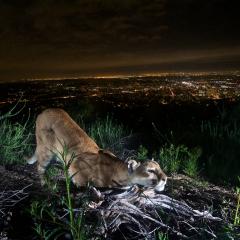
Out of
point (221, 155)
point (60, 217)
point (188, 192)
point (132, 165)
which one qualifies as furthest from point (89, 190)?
point (221, 155)

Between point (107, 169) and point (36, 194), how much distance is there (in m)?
1.50

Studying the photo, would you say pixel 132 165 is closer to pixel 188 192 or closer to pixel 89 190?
pixel 188 192

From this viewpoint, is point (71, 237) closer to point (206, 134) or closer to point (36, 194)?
point (36, 194)

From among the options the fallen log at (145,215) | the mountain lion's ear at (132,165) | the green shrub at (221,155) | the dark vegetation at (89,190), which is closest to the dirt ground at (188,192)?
the dark vegetation at (89,190)

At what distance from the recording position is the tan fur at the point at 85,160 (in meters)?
5.41

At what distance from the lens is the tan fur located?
5410mm

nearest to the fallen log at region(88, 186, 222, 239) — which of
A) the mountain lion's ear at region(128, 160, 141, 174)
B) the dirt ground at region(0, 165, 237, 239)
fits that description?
the dirt ground at region(0, 165, 237, 239)

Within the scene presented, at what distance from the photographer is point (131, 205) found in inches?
162

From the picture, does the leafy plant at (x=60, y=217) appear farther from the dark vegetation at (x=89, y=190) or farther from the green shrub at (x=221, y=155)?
the green shrub at (x=221, y=155)

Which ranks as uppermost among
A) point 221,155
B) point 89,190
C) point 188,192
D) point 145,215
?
point 89,190

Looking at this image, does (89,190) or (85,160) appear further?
(85,160)

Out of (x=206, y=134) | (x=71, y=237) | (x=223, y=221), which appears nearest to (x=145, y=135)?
(x=206, y=134)

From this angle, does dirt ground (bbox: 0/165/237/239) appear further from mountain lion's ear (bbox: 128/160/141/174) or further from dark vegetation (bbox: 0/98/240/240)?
mountain lion's ear (bbox: 128/160/141/174)

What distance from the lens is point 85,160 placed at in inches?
233
